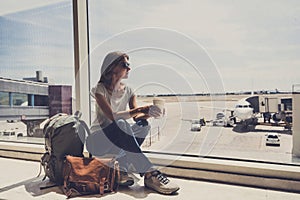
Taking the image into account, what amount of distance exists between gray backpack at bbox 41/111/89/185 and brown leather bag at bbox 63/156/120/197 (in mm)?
153

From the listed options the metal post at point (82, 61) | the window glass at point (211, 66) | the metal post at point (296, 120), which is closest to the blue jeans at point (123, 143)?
the window glass at point (211, 66)

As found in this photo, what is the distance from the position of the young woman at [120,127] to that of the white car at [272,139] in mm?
822

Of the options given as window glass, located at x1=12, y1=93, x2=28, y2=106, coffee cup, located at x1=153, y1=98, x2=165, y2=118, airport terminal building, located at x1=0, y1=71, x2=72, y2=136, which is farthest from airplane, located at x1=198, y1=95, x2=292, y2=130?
window glass, located at x1=12, y1=93, x2=28, y2=106

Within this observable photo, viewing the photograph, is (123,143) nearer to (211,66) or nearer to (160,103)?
(160,103)

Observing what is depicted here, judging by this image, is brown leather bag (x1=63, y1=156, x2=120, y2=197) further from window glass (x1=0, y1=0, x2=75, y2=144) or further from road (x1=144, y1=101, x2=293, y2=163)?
window glass (x1=0, y1=0, x2=75, y2=144)

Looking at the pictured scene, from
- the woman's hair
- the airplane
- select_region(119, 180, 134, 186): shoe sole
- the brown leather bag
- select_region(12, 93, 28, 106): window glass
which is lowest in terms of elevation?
select_region(119, 180, 134, 186): shoe sole

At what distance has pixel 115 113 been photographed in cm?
231

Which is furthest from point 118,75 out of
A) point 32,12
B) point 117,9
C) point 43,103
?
point 32,12

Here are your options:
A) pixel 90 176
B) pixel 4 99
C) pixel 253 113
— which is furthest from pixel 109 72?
pixel 4 99

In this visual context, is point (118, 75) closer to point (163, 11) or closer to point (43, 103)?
point (163, 11)

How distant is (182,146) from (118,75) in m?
0.86

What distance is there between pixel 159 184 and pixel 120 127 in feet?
1.66

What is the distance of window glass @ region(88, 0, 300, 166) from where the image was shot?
2266 millimetres

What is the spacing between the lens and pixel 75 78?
3.03 m
